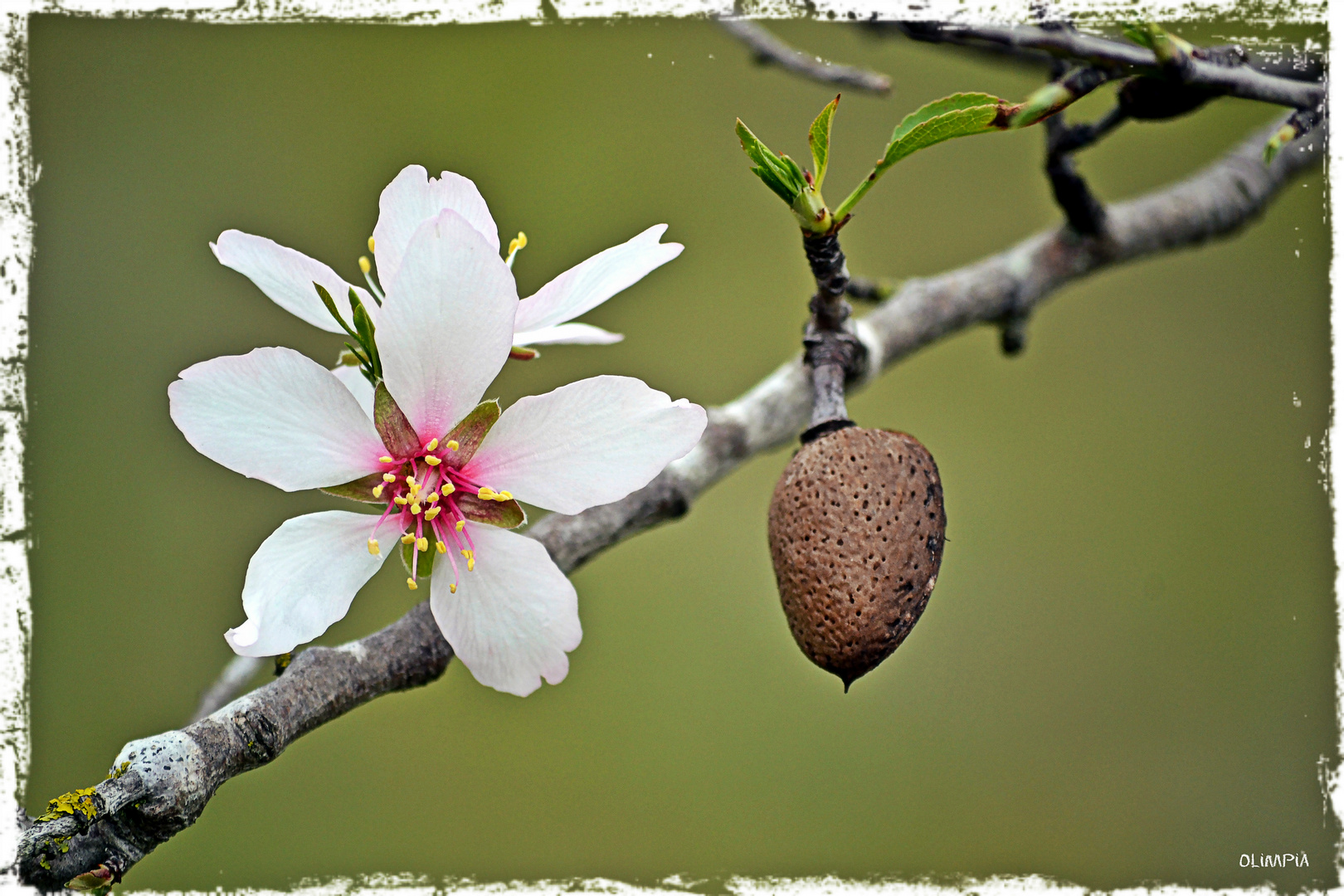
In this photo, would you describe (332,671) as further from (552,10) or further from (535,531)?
(552,10)

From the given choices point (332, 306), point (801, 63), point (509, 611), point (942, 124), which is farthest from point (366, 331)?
point (801, 63)

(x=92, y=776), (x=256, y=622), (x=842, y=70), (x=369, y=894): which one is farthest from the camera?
(x=92, y=776)

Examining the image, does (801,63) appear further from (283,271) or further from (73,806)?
(73,806)

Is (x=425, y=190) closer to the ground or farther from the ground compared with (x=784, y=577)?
farther from the ground

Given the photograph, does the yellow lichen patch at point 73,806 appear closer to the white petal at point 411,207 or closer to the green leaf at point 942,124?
the white petal at point 411,207

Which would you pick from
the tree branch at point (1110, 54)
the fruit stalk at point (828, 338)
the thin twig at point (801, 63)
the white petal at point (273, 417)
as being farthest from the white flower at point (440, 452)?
the thin twig at point (801, 63)

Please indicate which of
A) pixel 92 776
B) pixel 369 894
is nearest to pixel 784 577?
pixel 369 894
